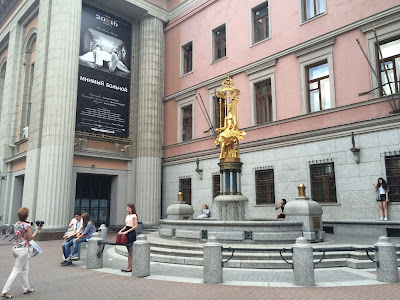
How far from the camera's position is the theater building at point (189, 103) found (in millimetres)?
15258

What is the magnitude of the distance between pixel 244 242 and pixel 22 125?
20617mm

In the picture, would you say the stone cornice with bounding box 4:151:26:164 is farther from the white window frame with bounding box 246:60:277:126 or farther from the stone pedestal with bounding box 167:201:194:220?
the white window frame with bounding box 246:60:277:126

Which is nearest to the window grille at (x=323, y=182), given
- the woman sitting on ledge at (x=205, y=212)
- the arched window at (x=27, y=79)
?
the woman sitting on ledge at (x=205, y=212)

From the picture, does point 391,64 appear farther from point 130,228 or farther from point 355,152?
point 130,228

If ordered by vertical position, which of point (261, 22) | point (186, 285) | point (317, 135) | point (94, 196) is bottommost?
point (186, 285)

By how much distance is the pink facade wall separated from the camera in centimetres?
1577

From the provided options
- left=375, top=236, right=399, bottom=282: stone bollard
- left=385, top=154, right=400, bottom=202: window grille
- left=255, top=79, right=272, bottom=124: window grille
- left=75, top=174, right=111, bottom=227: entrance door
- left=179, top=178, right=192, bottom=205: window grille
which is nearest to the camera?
left=375, top=236, right=399, bottom=282: stone bollard

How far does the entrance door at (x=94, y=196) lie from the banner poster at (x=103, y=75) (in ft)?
12.1

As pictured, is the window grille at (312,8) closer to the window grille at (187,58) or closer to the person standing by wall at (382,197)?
the person standing by wall at (382,197)

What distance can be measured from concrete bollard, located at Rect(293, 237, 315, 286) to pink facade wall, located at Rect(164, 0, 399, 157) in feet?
31.2

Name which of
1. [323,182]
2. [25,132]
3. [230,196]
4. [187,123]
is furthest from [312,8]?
[25,132]

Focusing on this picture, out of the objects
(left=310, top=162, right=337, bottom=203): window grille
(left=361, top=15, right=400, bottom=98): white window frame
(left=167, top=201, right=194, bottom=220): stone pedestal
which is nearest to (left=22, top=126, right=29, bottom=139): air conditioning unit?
(left=167, top=201, right=194, bottom=220): stone pedestal

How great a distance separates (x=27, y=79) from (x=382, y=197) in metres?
24.8

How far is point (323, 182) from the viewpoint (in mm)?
16125
